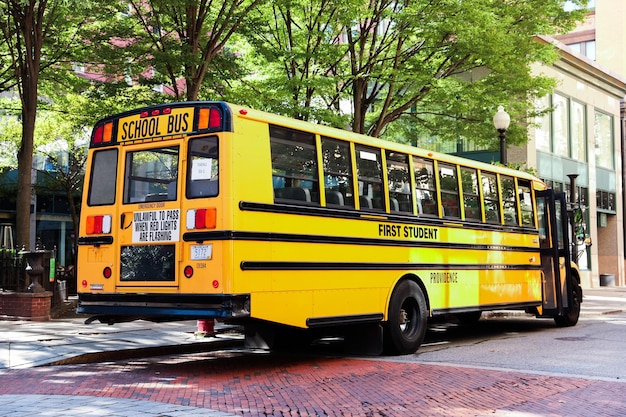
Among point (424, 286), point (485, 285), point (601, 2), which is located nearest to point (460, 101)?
point (485, 285)

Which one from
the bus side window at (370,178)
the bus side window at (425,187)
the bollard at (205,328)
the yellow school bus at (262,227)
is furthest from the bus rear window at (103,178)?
the bus side window at (425,187)

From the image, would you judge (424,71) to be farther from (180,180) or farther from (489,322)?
(180,180)

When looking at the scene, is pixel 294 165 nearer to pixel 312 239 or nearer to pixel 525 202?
pixel 312 239

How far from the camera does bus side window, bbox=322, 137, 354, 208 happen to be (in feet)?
34.1

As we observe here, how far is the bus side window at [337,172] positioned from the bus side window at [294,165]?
235mm

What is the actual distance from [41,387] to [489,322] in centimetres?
1220

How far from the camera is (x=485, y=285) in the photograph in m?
13.7

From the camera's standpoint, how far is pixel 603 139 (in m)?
40.7

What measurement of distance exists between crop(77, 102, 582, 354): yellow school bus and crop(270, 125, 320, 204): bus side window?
0.8 inches

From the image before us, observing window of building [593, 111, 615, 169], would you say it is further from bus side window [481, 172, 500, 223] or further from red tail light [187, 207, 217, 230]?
red tail light [187, 207, 217, 230]

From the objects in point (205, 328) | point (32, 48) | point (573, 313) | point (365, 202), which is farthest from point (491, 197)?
point (32, 48)

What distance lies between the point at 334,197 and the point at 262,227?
4.97 ft

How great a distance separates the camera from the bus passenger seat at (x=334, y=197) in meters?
10.4

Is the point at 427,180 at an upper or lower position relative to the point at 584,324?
upper
